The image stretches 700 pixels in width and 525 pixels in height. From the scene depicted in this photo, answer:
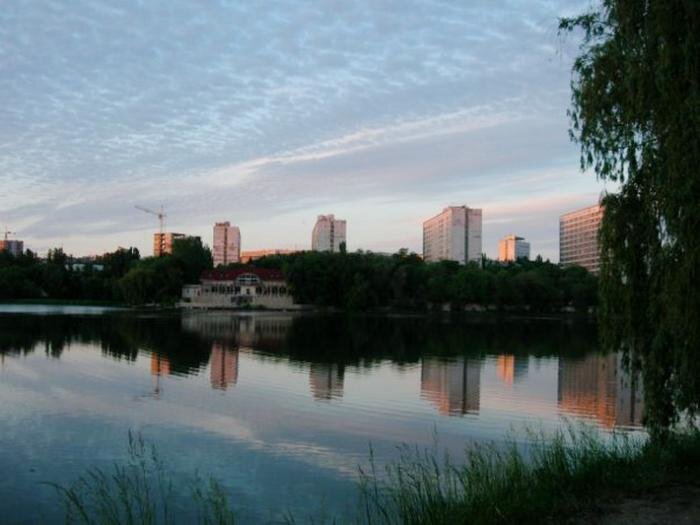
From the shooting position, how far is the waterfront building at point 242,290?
12462cm

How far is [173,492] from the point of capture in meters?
12.5

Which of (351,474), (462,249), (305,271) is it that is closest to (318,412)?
(351,474)

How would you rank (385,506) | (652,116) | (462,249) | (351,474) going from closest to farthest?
1. (652,116)
2. (385,506)
3. (351,474)
4. (462,249)

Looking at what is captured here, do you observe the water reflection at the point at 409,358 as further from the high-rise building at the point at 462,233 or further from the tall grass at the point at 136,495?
the high-rise building at the point at 462,233

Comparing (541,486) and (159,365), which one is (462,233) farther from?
(541,486)

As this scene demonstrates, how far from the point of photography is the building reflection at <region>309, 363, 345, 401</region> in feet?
80.7

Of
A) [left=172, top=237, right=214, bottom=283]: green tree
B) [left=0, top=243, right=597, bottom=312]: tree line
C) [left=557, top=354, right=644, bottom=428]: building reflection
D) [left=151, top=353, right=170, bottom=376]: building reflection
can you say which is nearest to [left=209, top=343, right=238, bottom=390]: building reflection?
[left=151, top=353, right=170, bottom=376]: building reflection

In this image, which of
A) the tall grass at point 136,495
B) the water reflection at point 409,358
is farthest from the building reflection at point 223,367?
the tall grass at point 136,495

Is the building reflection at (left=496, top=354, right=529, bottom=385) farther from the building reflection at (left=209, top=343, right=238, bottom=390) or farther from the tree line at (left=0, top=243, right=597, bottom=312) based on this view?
the tree line at (left=0, top=243, right=597, bottom=312)

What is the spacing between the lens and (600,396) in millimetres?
25234

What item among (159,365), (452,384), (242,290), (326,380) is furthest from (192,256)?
(452,384)

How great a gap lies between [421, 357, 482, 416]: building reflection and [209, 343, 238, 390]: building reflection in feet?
25.4

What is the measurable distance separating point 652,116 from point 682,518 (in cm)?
572

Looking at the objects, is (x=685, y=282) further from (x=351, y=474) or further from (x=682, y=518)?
(x=351, y=474)
